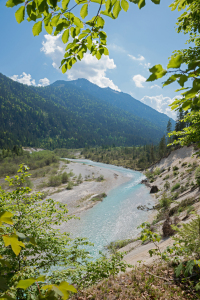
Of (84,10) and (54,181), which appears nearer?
(84,10)

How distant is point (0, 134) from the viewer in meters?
130

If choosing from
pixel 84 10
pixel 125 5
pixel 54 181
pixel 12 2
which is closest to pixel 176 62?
pixel 125 5

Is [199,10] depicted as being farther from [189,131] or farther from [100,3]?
[189,131]

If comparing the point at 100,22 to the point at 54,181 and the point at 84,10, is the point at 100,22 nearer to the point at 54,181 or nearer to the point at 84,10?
the point at 84,10

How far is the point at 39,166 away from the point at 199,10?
5232 cm

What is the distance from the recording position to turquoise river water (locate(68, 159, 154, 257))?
47.7 feet

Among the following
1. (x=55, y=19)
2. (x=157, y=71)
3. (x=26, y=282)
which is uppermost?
(x=55, y=19)

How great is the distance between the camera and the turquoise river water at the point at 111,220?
14.5m

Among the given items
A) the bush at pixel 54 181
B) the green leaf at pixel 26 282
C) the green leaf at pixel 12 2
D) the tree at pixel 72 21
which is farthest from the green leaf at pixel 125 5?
the bush at pixel 54 181

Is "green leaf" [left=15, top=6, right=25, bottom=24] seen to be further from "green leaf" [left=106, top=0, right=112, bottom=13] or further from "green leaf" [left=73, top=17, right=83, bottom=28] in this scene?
"green leaf" [left=106, top=0, right=112, bottom=13]

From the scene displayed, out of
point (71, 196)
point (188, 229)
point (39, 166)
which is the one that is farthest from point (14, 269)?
point (39, 166)

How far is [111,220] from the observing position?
18156 millimetres

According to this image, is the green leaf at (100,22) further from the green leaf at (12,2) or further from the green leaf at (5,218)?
the green leaf at (5,218)

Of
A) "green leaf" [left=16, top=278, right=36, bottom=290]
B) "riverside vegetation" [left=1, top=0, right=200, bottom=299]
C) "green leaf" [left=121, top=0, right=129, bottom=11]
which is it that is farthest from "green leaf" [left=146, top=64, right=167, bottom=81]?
"green leaf" [left=16, top=278, right=36, bottom=290]
